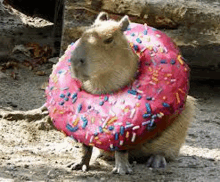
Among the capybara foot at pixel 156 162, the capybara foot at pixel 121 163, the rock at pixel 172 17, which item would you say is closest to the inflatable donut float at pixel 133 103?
the capybara foot at pixel 121 163

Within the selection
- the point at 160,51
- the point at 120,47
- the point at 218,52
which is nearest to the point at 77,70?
the point at 120,47

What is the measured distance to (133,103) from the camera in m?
4.02

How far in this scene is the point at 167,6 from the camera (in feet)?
19.7

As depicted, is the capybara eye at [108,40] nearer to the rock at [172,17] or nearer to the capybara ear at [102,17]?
the capybara ear at [102,17]

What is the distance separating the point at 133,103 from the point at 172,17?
91.2 inches

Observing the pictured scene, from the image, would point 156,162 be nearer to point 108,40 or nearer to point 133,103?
point 133,103

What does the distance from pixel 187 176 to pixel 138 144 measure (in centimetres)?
45

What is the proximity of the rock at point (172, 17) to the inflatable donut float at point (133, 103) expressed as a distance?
169 centimetres

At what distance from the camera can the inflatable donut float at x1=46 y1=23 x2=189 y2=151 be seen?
397cm

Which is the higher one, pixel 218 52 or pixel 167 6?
pixel 167 6

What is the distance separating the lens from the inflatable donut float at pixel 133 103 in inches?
156

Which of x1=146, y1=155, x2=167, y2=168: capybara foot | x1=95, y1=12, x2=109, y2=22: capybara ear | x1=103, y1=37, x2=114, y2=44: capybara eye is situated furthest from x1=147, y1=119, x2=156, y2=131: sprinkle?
x1=95, y1=12, x2=109, y2=22: capybara ear

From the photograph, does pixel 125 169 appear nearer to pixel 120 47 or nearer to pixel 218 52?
pixel 120 47

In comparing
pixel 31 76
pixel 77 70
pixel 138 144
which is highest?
pixel 77 70
